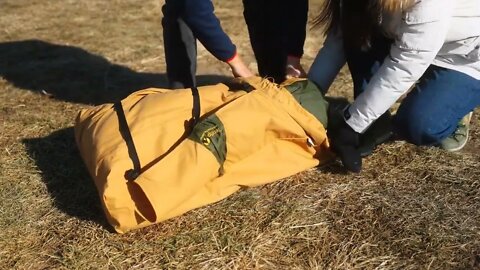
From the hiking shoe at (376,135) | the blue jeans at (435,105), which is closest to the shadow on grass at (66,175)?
the hiking shoe at (376,135)

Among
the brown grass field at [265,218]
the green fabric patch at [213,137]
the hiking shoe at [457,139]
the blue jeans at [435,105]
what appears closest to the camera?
the brown grass field at [265,218]

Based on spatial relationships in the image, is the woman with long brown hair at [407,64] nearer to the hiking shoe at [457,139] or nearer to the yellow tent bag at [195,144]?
the hiking shoe at [457,139]

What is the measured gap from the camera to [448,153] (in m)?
2.84

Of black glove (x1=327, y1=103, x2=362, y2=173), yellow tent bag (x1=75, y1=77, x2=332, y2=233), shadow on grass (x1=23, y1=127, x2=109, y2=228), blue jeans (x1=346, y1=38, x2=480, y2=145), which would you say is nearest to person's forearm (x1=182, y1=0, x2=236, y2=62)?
yellow tent bag (x1=75, y1=77, x2=332, y2=233)

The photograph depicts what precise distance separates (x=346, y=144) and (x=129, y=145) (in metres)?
0.93

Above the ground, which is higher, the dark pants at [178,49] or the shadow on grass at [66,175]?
the dark pants at [178,49]

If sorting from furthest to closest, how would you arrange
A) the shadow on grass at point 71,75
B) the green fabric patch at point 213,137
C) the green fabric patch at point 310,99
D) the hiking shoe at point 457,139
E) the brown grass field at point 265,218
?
the shadow on grass at point 71,75
the hiking shoe at point 457,139
the green fabric patch at point 310,99
the green fabric patch at point 213,137
the brown grass field at point 265,218

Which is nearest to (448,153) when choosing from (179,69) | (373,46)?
(373,46)

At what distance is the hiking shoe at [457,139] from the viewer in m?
2.87

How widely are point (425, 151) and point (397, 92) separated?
50cm

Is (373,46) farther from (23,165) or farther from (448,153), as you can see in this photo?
(23,165)

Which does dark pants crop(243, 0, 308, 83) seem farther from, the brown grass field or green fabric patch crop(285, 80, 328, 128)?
the brown grass field

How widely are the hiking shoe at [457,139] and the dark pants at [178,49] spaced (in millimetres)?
1336

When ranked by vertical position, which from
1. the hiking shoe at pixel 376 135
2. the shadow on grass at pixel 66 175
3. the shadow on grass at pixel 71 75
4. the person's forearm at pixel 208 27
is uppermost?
the person's forearm at pixel 208 27
